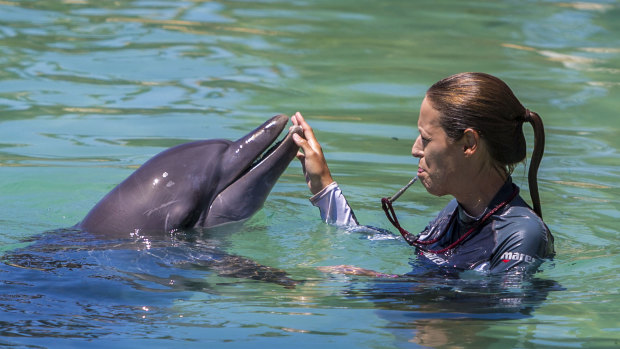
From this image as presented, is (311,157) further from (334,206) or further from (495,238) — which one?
(495,238)

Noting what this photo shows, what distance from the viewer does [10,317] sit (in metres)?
4.49

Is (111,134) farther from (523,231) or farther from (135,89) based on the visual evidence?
(523,231)

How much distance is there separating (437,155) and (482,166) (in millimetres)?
233

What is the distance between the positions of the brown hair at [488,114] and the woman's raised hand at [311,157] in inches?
35.5

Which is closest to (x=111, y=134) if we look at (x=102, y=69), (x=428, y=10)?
(x=102, y=69)

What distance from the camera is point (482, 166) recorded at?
4867mm

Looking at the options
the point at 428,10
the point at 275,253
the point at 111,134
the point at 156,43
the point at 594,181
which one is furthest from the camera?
the point at 428,10

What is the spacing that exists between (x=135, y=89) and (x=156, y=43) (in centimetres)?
204

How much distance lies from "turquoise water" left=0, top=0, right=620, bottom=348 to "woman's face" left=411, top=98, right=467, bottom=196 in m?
0.51

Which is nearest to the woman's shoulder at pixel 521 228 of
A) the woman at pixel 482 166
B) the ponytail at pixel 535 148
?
the woman at pixel 482 166

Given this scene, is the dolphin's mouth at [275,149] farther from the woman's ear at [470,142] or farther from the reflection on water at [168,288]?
the woman's ear at [470,142]

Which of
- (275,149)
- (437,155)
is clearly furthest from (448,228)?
(275,149)

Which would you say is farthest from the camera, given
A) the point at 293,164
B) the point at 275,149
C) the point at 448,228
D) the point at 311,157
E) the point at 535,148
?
the point at 293,164

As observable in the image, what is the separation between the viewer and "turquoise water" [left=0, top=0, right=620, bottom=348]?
4441 mm
